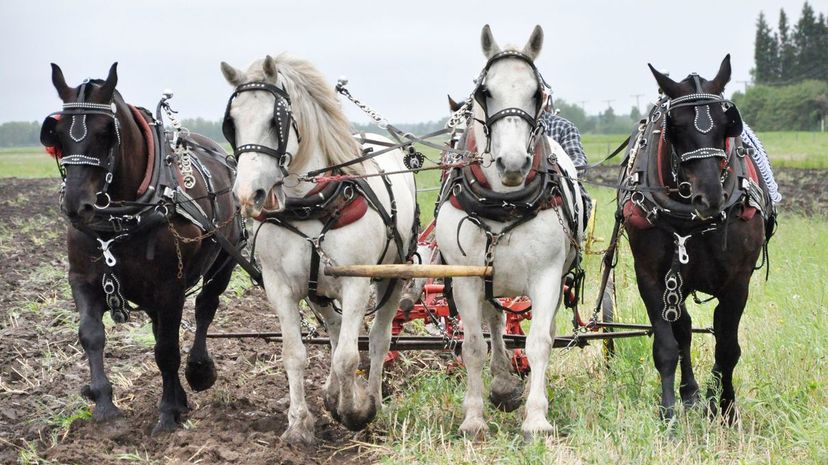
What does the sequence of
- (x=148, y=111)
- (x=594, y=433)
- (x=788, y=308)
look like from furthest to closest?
(x=788, y=308) → (x=148, y=111) → (x=594, y=433)

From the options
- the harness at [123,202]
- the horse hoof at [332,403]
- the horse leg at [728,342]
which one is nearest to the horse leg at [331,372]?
the horse hoof at [332,403]

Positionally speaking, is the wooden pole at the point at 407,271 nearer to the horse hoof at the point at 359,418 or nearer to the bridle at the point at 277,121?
the bridle at the point at 277,121

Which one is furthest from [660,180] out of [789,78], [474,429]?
[789,78]

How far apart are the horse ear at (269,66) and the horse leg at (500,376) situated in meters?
1.93

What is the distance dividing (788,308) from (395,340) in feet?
9.89

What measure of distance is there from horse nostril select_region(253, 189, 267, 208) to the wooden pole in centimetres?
62

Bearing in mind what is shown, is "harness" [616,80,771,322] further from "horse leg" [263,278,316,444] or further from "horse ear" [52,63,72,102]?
"horse ear" [52,63,72,102]

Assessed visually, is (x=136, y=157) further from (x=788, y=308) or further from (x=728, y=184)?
(x=788, y=308)

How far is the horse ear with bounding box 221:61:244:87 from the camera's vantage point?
5320 mm

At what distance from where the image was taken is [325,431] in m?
6.11

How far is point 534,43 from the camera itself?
540cm

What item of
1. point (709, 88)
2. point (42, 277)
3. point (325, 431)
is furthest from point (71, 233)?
point (42, 277)

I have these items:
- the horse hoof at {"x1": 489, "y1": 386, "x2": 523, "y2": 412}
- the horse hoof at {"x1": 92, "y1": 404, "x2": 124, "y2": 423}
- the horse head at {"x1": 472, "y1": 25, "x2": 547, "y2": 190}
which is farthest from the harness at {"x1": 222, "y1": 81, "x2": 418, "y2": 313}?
the horse hoof at {"x1": 92, "y1": 404, "x2": 124, "y2": 423}

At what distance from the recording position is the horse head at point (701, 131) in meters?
5.04
